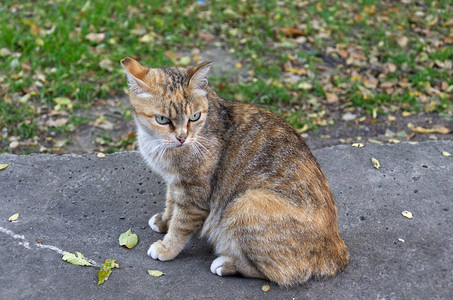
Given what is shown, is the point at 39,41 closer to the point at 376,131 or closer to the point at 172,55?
the point at 172,55

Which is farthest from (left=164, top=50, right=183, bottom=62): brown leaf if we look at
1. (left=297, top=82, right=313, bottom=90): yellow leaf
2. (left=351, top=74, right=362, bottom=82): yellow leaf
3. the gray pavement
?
the gray pavement

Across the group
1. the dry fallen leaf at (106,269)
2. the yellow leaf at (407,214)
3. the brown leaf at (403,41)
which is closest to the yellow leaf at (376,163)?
the yellow leaf at (407,214)

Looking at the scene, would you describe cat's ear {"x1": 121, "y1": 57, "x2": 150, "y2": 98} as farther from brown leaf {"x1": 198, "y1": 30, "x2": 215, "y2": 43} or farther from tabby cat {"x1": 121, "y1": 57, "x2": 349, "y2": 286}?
brown leaf {"x1": 198, "y1": 30, "x2": 215, "y2": 43}

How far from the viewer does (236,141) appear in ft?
13.6

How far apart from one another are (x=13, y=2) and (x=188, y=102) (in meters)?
6.85

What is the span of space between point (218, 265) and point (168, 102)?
1348 millimetres

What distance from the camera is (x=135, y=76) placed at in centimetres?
390

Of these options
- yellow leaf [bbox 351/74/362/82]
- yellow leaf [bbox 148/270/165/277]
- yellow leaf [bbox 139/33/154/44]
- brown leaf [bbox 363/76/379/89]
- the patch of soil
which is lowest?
the patch of soil

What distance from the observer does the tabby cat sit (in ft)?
12.4

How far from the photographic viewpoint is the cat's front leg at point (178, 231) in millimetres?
4094

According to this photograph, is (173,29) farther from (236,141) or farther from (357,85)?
(236,141)

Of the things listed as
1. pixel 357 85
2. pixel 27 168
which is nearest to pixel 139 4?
pixel 357 85

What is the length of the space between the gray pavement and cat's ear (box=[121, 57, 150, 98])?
4.35 feet

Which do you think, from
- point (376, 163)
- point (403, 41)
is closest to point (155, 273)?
point (376, 163)
